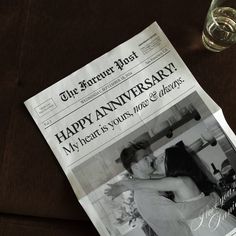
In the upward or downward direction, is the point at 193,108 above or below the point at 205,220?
above

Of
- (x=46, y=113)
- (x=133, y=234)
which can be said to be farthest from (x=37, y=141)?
(x=133, y=234)

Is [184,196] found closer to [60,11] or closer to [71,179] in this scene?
[71,179]

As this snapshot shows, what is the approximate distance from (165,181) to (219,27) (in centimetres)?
21

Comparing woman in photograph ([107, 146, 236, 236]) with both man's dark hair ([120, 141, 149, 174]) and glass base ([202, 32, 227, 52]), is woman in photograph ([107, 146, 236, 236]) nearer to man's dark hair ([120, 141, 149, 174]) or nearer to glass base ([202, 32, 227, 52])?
man's dark hair ([120, 141, 149, 174])

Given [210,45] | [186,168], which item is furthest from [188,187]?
[210,45]

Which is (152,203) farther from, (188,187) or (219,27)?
(219,27)

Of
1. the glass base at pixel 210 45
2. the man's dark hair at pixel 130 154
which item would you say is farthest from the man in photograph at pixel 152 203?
the glass base at pixel 210 45

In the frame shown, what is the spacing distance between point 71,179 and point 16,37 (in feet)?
0.62

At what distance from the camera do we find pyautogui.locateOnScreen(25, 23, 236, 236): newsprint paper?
20.8 inches

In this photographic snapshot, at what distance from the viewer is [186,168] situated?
536mm

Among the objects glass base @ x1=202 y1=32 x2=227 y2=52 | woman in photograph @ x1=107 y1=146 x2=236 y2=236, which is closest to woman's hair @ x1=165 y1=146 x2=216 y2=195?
woman in photograph @ x1=107 y1=146 x2=236 y2=236

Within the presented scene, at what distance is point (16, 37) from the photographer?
1.89ft

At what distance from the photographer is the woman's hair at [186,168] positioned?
1.75ft

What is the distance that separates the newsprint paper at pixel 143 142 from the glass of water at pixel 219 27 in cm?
5
